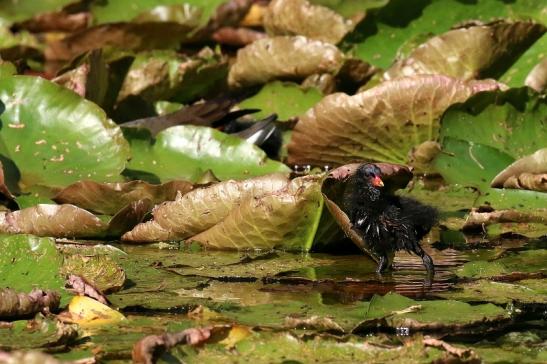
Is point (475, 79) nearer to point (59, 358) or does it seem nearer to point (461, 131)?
point (461, 131)

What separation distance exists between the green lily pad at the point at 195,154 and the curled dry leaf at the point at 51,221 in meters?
0.59

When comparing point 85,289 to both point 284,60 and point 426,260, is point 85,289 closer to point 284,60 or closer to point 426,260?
point 426,260

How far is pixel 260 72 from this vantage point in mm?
5066

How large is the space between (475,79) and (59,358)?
2.60 metres

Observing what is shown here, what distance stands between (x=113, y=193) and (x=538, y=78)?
1.60 metres

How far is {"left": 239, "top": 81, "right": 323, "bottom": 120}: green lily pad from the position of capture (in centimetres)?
484

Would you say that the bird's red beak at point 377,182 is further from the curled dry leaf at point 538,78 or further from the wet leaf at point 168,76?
the wet leaf at point 168,76

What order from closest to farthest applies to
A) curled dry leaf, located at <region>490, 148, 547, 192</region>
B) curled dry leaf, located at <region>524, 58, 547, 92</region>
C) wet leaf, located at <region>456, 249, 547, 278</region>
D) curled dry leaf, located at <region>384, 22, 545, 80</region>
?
wet leaf, located at <region>456, 249, 547, 278</region> < curled dry leaf, located at <region>490, 148, 547, 192</region> < curled dry leaf, located at <region>524, 58, 547, 92</region> < curled dry leaf, located at <region>384, 22, 545, 80</region>

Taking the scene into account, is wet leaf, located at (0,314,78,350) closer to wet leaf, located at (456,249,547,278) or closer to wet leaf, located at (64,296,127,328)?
wet leaf, located at (64,296,127,328)

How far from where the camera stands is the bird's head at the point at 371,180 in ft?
10.9

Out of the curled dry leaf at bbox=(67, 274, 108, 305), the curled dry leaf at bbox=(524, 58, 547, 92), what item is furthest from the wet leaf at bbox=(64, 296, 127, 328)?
the curled dry leaf at bbox=(524, 58, 547, 92)

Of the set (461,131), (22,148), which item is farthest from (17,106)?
(461,131)

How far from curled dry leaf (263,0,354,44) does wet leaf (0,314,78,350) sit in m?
2.94

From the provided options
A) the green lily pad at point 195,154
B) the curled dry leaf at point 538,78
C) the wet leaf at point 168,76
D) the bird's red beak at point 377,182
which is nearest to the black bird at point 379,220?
the bird's red beak at point 377,182
